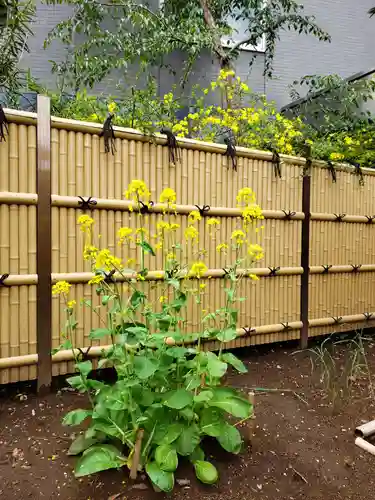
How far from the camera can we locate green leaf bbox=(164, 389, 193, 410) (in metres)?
1.76

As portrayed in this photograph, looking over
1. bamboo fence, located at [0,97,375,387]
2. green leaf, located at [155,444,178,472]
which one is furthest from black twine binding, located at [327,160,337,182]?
Answer: green leaf, located at [155,444,178,472]

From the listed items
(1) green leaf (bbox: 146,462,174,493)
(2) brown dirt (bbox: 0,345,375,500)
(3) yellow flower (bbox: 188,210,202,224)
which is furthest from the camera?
(3) yellow flower (bbox: 188,210,202,224)

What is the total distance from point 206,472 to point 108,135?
2174 millimetres

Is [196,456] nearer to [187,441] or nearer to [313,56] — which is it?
[187,441]

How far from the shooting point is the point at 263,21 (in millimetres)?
6199

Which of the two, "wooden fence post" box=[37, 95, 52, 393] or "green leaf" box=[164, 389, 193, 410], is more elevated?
"wooden fence post" box=[37, 95, 52, 393]

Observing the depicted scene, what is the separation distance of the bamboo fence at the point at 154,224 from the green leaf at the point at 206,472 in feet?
3.92

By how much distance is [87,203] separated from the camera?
2.74 m

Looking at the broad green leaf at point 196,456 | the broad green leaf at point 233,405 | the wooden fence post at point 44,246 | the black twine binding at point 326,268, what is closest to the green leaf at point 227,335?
the broad green leaf at point 233,405

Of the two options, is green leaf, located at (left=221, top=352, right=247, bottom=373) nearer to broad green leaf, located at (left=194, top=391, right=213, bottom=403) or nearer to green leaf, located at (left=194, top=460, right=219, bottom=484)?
broad green leaf, located at (left=194, top=391, right=213, bottom=403)

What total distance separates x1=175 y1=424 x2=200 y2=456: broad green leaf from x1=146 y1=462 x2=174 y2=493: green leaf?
0.41 feet

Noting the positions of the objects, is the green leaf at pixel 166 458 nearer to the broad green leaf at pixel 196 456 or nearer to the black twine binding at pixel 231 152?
the broad green leaf at pixel 196 456

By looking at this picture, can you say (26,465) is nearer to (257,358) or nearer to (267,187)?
(257,358)

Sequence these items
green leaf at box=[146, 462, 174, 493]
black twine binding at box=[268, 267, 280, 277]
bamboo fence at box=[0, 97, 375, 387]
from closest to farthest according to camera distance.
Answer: green leaf at box=[146, 462, 174, 493] → bamboo fence at box=[0, 97, 375, 387] → black twine binding at box=[268, 267, 280, 277]
